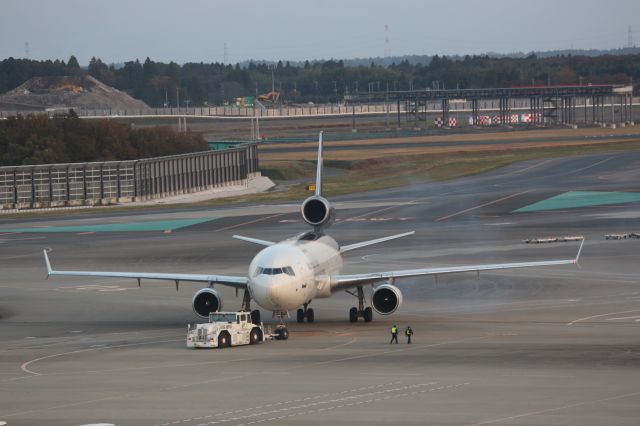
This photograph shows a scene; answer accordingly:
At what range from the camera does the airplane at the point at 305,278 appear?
53594 mm

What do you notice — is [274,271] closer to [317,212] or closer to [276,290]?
[276,290]

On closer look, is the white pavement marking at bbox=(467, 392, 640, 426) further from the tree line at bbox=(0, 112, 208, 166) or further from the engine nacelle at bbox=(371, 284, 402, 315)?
the tree line at bbox=(0, 112, 208, 166)

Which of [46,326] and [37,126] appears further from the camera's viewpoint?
[37,126]

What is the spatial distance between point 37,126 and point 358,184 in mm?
40774

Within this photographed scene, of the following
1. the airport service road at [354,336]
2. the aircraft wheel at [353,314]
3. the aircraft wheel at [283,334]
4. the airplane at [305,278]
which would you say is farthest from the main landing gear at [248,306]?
the aircraft wheel at [353,314]

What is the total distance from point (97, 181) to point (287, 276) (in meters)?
84.9

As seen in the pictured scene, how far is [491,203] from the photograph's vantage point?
116 metres

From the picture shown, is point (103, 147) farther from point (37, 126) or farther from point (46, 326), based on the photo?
point (46, 326)

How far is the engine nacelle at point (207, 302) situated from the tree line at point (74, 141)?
91867 mm

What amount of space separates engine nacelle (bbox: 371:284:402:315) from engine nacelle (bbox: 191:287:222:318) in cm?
729

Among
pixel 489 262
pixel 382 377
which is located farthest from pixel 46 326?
pixel 489 262

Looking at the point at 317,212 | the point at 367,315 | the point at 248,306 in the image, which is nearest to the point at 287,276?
the point at 248,306

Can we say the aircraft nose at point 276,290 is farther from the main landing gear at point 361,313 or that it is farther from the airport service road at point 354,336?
the main landing gear at point 361,313

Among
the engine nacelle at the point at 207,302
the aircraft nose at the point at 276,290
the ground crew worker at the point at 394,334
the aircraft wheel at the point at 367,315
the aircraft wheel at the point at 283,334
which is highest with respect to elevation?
the aircraft nose at the point at 276,290
